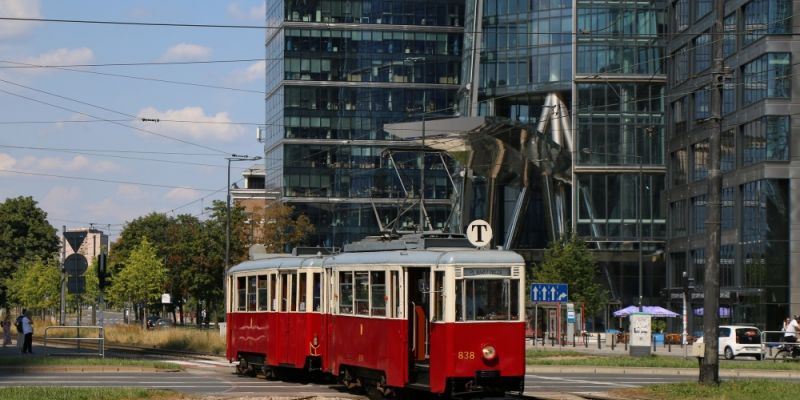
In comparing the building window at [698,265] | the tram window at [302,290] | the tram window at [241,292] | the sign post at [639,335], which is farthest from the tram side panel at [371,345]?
the building window at [698,265]

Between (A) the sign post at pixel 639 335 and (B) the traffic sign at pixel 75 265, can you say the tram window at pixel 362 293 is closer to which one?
(B) the traffic sign at pixel 75 265

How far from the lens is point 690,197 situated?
8219 centimetres

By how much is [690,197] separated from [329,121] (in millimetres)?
44539

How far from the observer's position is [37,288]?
349 feet

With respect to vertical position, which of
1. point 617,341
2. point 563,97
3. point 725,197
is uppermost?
point 563,97

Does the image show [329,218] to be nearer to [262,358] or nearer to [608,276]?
[608,276]

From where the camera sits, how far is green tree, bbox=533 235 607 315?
259 feet

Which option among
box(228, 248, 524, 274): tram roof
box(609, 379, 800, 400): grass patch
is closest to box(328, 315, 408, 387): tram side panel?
box(228, 248, 524, 274): tram roof

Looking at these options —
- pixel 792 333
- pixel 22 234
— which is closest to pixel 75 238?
pixel 792 333

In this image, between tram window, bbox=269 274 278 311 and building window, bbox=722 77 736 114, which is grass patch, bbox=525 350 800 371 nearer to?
tram window, bbox=269 274 278 311

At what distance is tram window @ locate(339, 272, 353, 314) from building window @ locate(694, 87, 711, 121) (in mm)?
55567

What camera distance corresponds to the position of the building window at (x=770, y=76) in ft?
216

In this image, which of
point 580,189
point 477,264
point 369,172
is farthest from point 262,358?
point 369,172

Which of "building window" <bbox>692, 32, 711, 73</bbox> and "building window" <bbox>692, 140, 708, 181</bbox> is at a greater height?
"building window" <bbox>692, 32, 711, 73</bbox>
